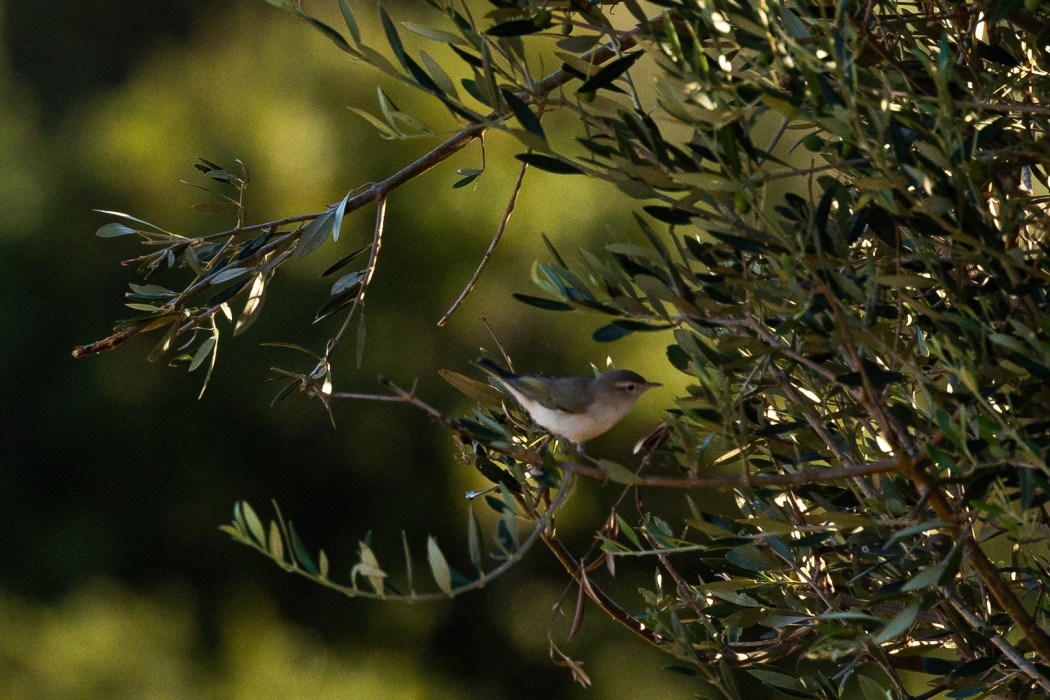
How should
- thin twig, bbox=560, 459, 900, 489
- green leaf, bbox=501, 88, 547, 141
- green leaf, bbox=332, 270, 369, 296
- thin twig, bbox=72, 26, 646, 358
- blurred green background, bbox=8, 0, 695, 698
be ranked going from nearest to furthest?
thin twig, bbox=560, 459, 900, 489
green leaf, bbox=501, 88, 547, 141
thin twig, bbox=72, 26, 646, 358
green leaf, bbox=332, 270, 369, 296
blurred green background, bbox=8, 0, 695, 698

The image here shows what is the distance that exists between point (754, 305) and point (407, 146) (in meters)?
3.71

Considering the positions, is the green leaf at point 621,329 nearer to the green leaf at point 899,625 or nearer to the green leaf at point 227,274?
the green leaf at point 899,625

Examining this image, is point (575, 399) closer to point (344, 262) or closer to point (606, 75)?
point (344, 262)

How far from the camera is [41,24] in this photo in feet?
20.5

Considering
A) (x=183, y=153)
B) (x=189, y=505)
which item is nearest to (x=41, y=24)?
(x=183, y=153)

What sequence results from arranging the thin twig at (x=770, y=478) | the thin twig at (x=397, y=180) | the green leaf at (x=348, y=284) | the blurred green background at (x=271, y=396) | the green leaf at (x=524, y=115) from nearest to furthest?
1. the thin twig at (x=770, y=478)
2. the green leaf at (x=524, y=115)
3. the thin twig at (x=397, y=180)
4. the green leaf at (x=348, y=284)
5. the blurred green background at (x=271, y=396)

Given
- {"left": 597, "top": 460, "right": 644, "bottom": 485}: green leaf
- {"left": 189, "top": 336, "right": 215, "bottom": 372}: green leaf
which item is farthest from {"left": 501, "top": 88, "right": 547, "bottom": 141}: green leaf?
{"left": 189, "top": 336, "right": 215, "bottom": 372}: green leaf

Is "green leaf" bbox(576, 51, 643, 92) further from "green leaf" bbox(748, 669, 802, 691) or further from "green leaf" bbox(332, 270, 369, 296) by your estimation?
"green leaf" bbox(748, 669, 802, 691)

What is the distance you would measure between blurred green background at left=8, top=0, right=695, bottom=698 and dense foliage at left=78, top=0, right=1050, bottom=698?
111 inches

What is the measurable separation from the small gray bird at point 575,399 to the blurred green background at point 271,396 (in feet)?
7.50

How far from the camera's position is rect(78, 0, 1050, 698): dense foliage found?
0.78m

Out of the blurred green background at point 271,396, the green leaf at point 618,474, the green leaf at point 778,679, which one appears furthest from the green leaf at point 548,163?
the blurred green background at point 271,396

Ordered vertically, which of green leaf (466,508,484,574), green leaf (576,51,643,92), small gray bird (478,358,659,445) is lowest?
small gray bird (478,358,659,445)

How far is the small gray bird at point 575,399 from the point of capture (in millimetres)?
1302
